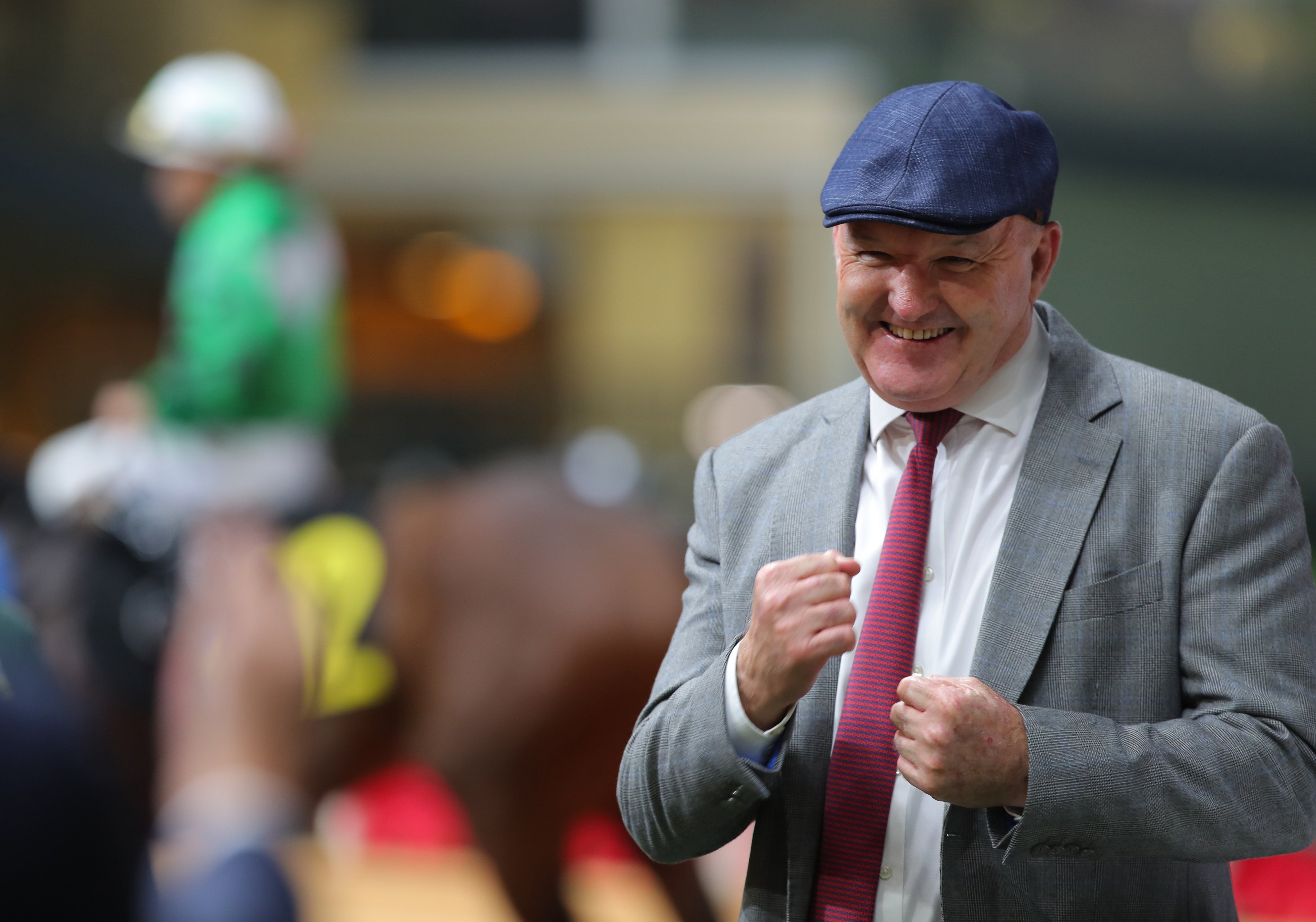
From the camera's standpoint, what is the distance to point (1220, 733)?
1.21m

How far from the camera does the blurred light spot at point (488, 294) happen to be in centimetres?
1148

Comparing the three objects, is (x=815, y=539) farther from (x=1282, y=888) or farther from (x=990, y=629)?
(x=1282, y=888)

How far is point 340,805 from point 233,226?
2714 millimetres

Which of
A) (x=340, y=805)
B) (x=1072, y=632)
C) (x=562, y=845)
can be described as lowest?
(x=340, y=805)

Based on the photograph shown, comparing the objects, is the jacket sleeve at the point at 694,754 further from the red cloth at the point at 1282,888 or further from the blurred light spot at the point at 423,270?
→ the blurred light spot at the point at 423,270

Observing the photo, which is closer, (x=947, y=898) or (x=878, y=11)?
(x=947, y=898)

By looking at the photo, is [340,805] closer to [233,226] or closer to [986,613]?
[233,226]

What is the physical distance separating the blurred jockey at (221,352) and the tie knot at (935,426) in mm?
2568

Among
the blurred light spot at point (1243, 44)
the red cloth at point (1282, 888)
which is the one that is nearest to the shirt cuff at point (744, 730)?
the red cloth at point (1282, 888)

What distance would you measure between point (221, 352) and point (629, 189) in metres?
6.98

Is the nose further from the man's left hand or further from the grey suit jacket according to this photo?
the man's left hand

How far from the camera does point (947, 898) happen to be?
4.15 feet

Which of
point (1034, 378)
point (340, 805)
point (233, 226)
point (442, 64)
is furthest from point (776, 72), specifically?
point (1034, 378)

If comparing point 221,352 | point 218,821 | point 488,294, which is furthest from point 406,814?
point 488,294
